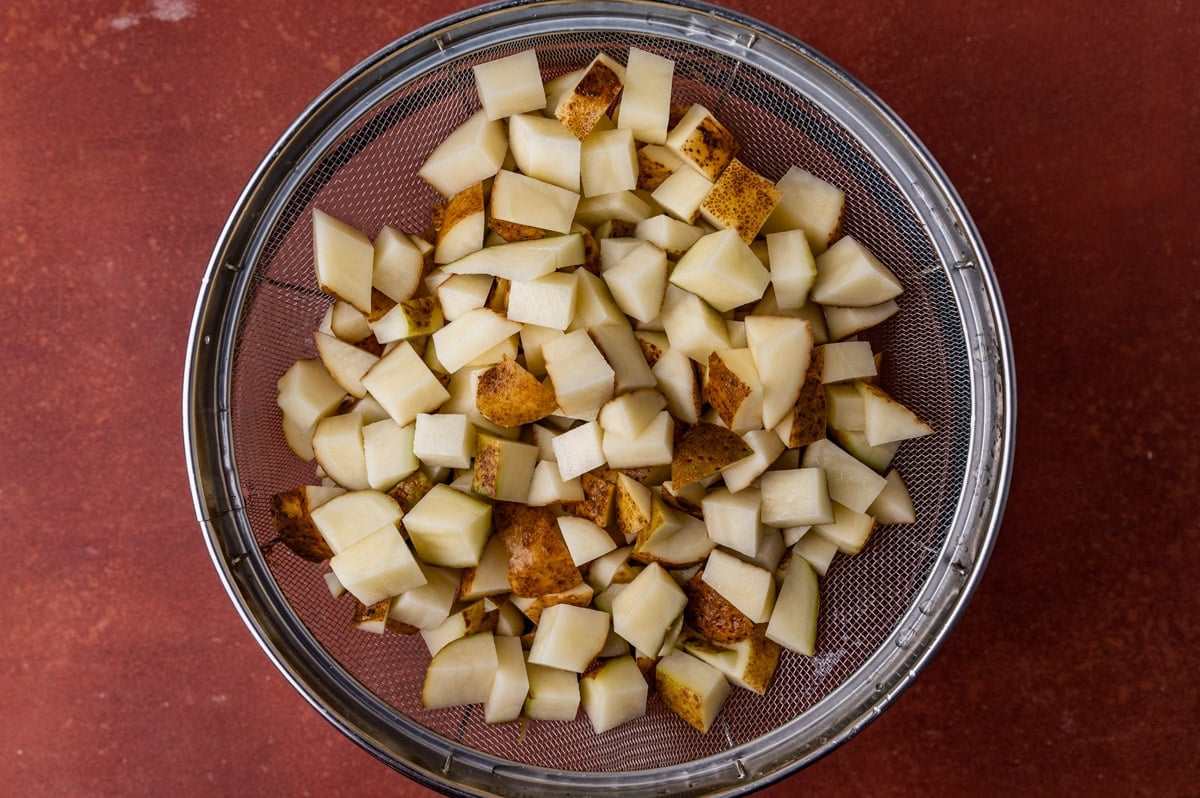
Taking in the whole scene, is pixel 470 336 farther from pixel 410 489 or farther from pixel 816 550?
pixel 816 550

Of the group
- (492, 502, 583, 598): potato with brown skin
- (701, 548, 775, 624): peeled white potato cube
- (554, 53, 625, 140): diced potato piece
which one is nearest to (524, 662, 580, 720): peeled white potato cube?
(492, 502, 583, 598): potato with brown skin

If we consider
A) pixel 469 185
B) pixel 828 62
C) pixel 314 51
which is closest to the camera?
pixel 828 62

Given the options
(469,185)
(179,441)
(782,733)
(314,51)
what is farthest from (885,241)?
(179,441)

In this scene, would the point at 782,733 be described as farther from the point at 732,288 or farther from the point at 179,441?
the point at 179,441

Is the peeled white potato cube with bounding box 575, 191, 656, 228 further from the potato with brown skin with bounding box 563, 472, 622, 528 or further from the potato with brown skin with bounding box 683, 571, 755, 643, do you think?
the potato with brown skin with bounding box 683, 571, 755, 643

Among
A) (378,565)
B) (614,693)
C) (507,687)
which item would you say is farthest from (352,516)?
(614,693)
